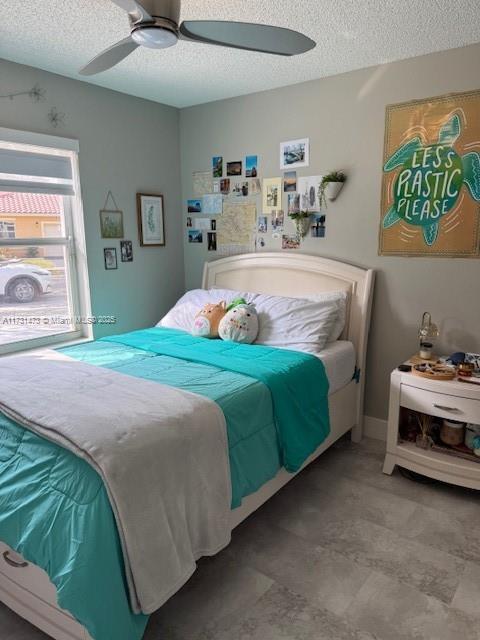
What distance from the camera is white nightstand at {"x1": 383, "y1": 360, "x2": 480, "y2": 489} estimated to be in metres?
2.26

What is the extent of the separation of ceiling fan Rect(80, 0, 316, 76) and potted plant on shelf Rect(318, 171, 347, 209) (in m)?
1.24

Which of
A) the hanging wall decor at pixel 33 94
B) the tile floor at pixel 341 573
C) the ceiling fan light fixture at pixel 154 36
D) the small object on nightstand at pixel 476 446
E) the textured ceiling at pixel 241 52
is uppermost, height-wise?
the textured ceiling at pixel 241 52

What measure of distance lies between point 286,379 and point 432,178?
4.99 feet

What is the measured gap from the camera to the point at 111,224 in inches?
130

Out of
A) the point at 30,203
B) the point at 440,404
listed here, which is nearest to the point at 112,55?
the point at 30,203

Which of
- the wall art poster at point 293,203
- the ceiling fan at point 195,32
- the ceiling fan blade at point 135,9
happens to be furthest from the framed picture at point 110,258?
the ceiling fan blade at point 135,9

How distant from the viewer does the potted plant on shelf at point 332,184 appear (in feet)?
9.58

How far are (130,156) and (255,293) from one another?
1.44 meters

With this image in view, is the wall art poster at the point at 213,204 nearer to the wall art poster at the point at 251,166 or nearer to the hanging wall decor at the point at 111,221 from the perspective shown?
the wall art poster at the point at 251,166

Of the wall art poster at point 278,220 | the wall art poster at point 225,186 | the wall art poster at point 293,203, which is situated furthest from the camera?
the wall art poster at point 225,186

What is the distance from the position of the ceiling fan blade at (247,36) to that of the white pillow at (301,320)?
4.97 feet

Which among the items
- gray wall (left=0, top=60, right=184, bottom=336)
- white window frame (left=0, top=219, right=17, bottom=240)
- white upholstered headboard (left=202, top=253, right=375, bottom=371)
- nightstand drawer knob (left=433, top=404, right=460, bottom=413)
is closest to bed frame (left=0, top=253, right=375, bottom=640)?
white upholstered headboard (left=202, top=253, right=375, bottom=371)

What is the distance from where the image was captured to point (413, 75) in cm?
262

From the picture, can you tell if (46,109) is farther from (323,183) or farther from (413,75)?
(413,75)
